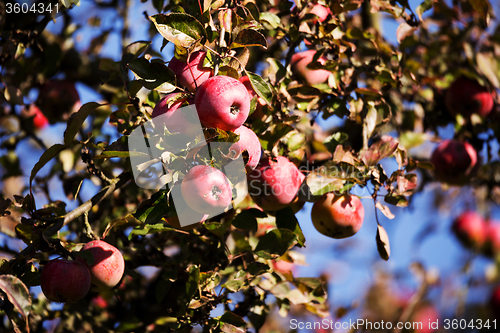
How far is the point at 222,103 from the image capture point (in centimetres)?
90

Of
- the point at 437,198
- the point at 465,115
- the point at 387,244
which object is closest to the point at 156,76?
the point at 387,244

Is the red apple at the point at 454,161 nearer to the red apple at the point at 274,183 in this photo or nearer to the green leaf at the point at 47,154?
the red apple at the point at 274,183

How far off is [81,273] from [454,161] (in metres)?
1.97

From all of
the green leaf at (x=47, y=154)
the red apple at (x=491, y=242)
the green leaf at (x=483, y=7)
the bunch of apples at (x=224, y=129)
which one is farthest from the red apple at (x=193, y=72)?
the red apple at (x=491, y=242)

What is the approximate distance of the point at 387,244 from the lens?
130 cm

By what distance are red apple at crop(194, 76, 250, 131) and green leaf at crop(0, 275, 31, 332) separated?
0.57 metres

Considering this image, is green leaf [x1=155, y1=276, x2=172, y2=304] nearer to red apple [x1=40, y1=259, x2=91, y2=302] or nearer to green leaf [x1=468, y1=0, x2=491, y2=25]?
red apple [x1=40, y1=259, x2=91, y2=302]

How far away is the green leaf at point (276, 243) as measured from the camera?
119cm

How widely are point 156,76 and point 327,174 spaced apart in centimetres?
57

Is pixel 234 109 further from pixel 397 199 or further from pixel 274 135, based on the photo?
pixel 397 199

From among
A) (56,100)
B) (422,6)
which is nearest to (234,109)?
(422,6)

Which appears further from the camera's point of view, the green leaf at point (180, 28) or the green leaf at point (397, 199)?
the green leaf at point (397, 199)

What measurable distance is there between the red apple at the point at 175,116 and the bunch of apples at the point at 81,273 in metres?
0.42

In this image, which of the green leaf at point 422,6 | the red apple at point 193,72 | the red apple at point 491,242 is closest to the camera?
the red apple at point 193,72
